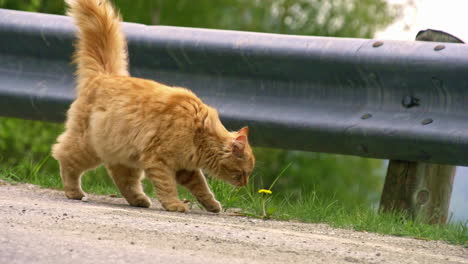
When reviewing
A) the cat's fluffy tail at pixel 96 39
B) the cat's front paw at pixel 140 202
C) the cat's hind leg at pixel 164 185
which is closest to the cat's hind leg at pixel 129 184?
the cat's front paw at pixel 140 202

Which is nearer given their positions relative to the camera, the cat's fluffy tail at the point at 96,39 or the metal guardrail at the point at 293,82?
the metal guardrail at the point at 293,82

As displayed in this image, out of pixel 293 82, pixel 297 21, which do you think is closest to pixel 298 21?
pixel 297 21

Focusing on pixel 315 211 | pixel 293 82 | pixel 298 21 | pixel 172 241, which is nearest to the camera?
pixel 172 241

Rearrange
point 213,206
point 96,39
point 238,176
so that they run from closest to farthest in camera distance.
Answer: point 213,206 < point 238,176 < point 96,39

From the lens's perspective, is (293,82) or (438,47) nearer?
(438,47)

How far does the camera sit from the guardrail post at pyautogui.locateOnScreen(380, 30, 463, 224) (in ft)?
19.8

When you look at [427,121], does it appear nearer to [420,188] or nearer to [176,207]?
[420,188]

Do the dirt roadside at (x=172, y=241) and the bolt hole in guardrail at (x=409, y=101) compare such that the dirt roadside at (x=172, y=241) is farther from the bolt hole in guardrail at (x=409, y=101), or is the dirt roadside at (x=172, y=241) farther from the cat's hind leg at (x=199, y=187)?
the bolt hole in guardrail at (x=409, y=101)

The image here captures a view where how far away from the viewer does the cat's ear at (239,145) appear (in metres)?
5.55

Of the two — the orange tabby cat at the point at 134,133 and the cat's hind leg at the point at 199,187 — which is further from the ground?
the orange tabby cat at the point at 134,133

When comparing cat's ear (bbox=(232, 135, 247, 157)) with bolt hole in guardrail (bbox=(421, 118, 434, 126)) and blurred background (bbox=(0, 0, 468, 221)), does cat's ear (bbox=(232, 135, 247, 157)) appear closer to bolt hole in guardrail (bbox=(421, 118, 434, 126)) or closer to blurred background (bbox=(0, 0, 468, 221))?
bolt hole in guardrail (bbox=(421, 118, 434, 126))

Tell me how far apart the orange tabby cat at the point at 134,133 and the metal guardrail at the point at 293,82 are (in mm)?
413

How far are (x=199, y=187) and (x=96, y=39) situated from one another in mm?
1517

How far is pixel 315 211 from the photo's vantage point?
5.54m
